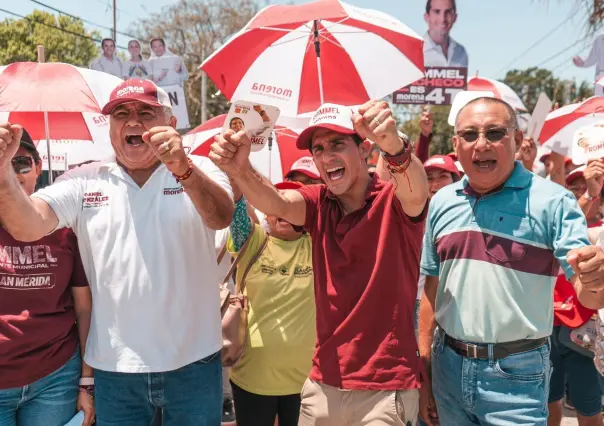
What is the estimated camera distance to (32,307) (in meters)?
2.74

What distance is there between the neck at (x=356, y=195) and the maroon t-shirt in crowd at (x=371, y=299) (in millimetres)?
36

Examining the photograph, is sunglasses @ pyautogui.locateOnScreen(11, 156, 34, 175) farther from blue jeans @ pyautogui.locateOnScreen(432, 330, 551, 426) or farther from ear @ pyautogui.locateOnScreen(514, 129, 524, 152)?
ear @ pyautogui.locateOnScreen(514, 129, 524, 152)

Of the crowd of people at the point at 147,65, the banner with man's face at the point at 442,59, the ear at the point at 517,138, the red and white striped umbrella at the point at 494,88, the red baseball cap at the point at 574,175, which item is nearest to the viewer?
the ear at the point at 517,138

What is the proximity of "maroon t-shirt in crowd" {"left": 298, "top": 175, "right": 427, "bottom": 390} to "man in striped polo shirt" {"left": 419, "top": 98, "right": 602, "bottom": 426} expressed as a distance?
214 millimetres

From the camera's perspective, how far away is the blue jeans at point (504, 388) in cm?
250

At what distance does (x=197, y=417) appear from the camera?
267 cm

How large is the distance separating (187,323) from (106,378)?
448 mm

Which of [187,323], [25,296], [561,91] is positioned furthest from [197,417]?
[561,91]

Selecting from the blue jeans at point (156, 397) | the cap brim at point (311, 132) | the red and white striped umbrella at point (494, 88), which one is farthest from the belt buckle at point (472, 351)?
the red and white striped umbrella at point (494, 88)

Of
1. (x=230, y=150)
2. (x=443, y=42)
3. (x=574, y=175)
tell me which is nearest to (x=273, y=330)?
(x=230, y=150)

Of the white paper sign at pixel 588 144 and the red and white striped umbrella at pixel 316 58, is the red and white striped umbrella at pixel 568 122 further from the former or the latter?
the red and white striped umbrella at pixel 316 58

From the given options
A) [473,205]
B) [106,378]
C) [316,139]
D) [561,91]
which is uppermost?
[561,91]

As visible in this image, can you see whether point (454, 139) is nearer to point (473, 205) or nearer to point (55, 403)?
point (473, 205)

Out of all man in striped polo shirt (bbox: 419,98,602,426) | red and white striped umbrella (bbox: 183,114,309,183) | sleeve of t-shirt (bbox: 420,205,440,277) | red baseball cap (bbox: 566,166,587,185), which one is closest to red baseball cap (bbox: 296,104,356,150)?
man in striped polo shirt (bbox: 419,98,602,426)
